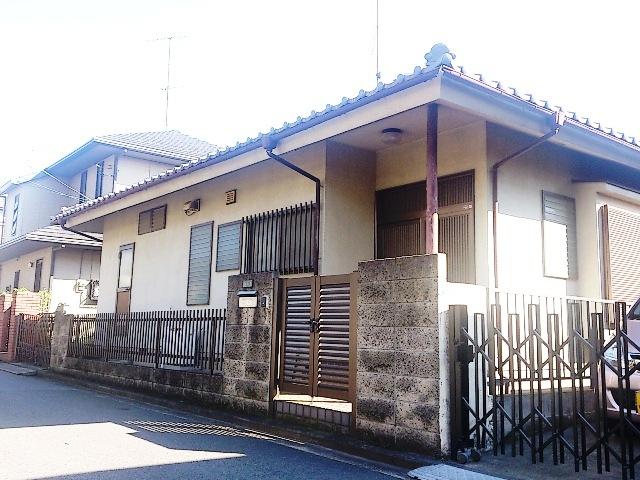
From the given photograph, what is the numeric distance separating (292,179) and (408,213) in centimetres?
211

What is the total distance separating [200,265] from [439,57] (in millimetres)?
7396

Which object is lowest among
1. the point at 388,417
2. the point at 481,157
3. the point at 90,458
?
the point at 90,458

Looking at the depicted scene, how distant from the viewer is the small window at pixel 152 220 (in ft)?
43.6

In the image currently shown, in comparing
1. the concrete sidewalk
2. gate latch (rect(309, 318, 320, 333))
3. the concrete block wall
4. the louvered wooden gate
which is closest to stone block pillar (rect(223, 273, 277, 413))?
the louvered wooden gate

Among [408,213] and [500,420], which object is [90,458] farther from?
[408,213]

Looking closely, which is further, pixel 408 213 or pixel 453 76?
pixel 408 213

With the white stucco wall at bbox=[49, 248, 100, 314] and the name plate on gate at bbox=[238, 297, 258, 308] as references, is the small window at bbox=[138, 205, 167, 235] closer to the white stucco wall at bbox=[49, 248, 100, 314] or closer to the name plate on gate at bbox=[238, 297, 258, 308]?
the name plate on gate at bbox=[238, 297, 258, 308]

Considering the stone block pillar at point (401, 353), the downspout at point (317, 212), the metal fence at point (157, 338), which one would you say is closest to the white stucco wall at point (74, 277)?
the metal fence at point (157, 338)

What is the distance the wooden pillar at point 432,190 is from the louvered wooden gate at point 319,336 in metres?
0.97

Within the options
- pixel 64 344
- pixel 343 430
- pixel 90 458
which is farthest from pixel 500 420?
pixel 64 344

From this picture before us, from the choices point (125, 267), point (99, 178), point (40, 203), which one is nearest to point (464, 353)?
point (125, 267)

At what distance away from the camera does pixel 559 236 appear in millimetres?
8531

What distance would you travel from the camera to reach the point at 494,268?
294 inches

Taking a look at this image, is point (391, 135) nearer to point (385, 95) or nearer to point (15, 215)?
point (385, 95)
